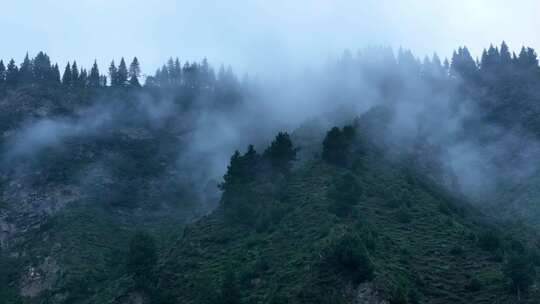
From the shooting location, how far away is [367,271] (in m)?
49.6

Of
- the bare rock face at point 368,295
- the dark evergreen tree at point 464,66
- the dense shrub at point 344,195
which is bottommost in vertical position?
the bare rock face at point 368,295

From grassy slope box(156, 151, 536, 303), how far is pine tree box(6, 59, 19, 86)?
79.3 m

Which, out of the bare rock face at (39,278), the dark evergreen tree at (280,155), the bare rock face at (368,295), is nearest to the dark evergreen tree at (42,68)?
the bare rock face at (39,278)

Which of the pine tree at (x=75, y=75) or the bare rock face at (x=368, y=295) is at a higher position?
the pine tree at (x=75, y=75)

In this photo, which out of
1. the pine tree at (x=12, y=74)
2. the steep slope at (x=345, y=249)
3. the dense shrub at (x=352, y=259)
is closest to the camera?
the dense shrub at (x=352, y=259)

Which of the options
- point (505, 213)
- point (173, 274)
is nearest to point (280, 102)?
point (505, 213)

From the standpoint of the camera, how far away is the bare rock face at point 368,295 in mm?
47469

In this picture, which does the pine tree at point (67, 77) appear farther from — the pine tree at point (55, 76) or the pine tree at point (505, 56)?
the pine tree at point (505, 56)

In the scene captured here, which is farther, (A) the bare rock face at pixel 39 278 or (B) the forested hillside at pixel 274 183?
(A) the bare rock face at pixel 39 278

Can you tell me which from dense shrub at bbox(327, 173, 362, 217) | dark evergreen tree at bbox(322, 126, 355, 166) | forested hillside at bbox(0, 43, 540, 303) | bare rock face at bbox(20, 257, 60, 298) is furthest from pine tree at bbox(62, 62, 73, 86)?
dense shrub at bbox(327, 173, 362, 217)

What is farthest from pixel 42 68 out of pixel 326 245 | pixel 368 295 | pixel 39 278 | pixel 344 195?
pixel 368 295

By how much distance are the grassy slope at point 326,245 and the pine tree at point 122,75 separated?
8822cm

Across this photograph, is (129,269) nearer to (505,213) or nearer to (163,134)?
(505,213)

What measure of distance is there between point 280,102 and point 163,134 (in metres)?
37.4
